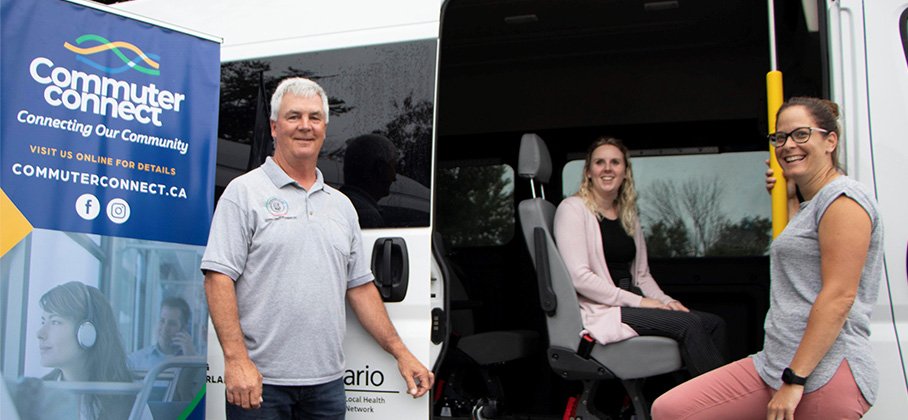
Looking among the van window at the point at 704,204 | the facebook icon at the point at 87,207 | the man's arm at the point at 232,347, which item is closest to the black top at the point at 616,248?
the van window at the point at 704,204

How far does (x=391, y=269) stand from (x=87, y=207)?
3.06 ft

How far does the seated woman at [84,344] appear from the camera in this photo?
259 cm

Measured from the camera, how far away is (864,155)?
8.52 feet

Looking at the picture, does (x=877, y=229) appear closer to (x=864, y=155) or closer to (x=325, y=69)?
(x=864, y=155)

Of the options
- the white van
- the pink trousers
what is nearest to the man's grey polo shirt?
the white van

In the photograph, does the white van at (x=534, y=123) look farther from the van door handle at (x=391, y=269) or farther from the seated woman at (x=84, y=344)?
the seated woman at (x=84, y=344)

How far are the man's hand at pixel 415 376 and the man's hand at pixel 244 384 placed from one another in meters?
0.46

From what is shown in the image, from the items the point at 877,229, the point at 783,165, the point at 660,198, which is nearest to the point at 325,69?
the point at 783,165

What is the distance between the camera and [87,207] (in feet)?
8.85

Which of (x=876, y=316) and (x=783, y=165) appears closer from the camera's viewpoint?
(x=783, y=165)

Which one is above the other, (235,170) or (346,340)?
(235,170)

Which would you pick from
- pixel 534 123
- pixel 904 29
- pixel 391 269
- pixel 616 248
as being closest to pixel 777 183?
pixel 904 29

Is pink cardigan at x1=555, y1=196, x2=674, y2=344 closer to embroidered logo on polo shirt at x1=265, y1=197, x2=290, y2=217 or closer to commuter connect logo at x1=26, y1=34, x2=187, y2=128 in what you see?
embroidered logo on polo shirt at x1=265, y1=197, x2=290, y2=217

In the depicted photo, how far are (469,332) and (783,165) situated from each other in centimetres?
258
